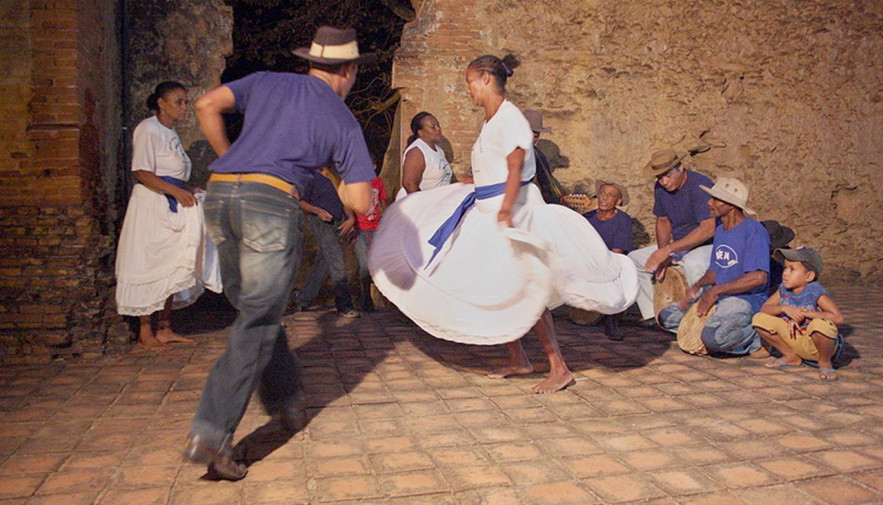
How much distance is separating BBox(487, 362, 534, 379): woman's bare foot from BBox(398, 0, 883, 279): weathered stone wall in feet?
11.7

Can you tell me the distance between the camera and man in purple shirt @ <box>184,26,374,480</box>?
3.07 metres

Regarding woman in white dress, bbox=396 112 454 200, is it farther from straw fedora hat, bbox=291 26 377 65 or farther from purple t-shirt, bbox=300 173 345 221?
straw fedora hat, bbox=291 26 377 65

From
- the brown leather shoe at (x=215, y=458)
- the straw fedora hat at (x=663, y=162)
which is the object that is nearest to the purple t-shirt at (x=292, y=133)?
the brown leather shoe at (x=215, y=458)

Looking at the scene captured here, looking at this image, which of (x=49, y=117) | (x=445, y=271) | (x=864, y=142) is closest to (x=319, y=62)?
(x=445, y=271)

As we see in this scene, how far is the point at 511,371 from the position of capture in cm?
486

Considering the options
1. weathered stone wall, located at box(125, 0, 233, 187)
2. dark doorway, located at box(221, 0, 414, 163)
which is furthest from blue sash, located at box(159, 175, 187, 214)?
dark doorway, located at box(221, 0, 414, 163)

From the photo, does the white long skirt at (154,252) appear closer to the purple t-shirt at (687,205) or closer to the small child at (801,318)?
the purple t-shirt at (687,205)

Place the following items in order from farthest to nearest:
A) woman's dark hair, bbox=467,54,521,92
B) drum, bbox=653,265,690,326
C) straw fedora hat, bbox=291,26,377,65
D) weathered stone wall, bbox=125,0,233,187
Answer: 1. weathered stone wall, bbox=125,0,233,187
2. drum, bbox=653,265,690,326
3. woman's dark hair, bbox=467,54,521,92
4. straw fedora hat, bbox=291,26,377,65

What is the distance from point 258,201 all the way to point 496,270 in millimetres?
1702

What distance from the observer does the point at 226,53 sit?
7562 mm

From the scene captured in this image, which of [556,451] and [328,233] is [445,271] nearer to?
[556,451]

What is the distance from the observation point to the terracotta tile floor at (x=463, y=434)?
3014 millimetres

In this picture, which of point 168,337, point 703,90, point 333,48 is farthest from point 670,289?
point 168,337

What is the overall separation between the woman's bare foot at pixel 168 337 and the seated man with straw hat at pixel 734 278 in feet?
13.2
